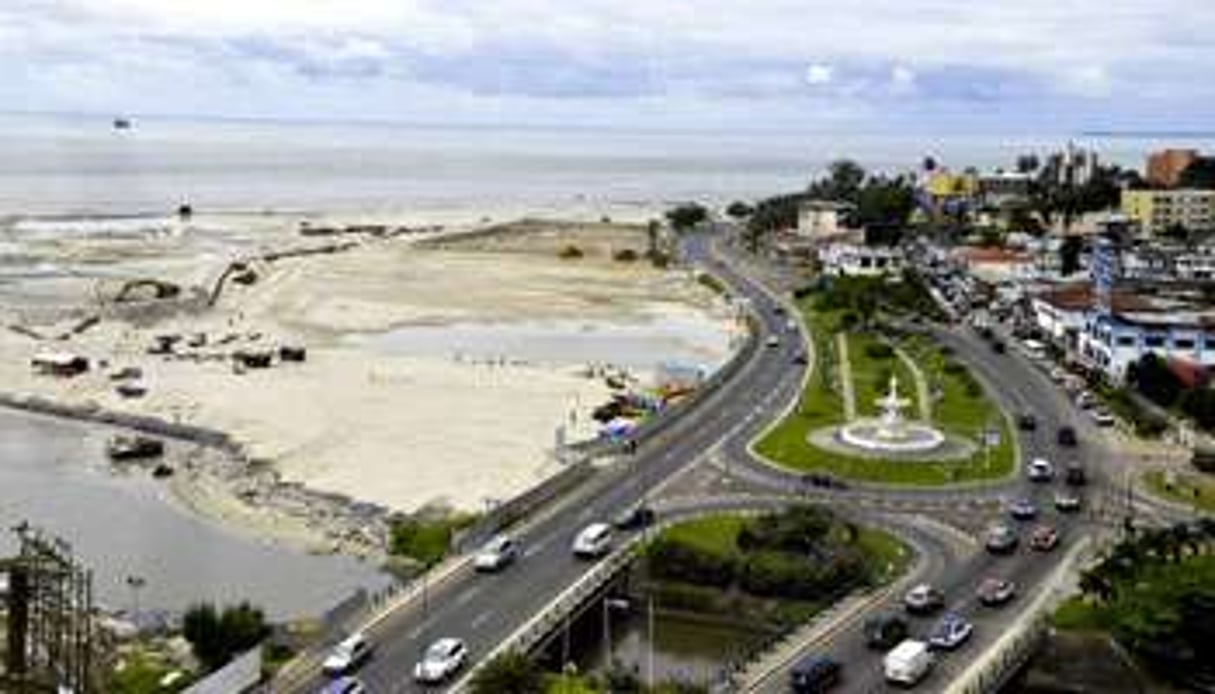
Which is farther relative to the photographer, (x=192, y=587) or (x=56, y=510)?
(x=56, y=510)

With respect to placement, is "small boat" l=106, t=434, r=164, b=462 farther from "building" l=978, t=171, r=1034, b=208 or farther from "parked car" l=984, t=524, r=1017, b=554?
"building" l=978, t=171, r=1034, b=208

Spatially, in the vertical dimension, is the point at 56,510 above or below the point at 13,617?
below

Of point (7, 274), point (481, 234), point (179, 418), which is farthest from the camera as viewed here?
point (481, 234)

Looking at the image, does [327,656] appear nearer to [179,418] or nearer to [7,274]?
[179,418]

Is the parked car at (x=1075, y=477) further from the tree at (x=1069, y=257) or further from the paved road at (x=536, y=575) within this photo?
the tree at (x=1069, y=257)

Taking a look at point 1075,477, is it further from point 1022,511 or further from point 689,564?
point 689,564

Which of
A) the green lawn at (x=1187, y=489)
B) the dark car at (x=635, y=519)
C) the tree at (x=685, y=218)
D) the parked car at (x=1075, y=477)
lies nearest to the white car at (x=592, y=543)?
the dark car at (x=635, y=519)

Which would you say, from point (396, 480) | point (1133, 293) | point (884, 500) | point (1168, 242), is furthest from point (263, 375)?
point (1168, 242)

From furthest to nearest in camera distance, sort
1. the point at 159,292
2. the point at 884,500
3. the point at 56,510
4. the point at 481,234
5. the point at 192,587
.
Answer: the point at 481,234, the point at 159,292, the point at 56,510, the point at 884,500, the point at 192,587
